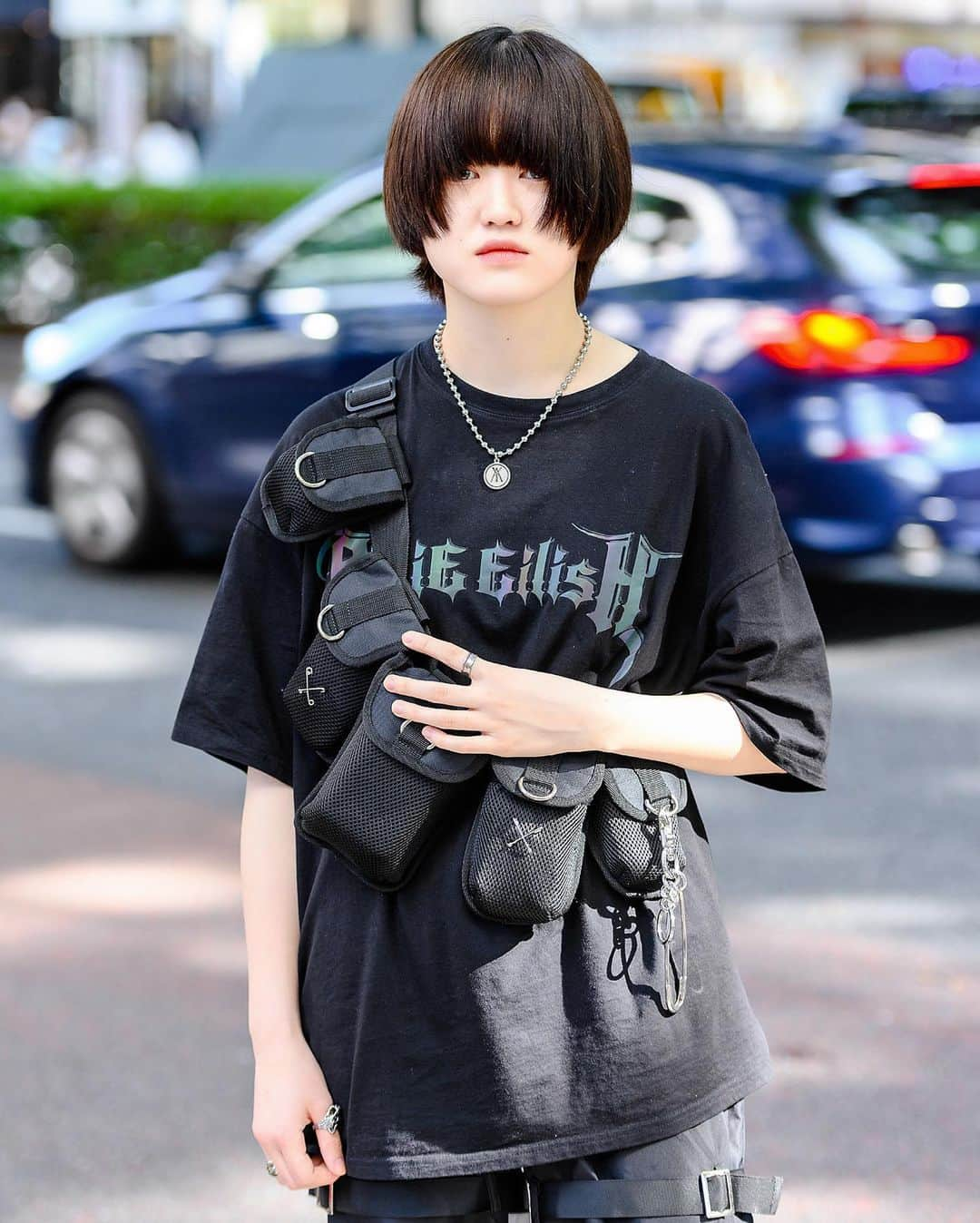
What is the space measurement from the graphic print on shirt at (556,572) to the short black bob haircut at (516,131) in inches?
11.0

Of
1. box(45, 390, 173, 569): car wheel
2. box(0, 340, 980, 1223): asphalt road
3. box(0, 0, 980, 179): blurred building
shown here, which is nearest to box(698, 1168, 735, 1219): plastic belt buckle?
box(0, 340, 980, 1223): asphalt road

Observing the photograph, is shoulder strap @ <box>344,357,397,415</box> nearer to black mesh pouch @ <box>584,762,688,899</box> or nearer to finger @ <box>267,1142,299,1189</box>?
black mesh pouch @ <box>584,762,688,899</box>

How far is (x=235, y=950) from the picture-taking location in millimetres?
4379

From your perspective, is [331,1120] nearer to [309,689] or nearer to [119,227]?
[309,689]

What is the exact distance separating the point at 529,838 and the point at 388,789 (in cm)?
13

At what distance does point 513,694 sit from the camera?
5.86 feet

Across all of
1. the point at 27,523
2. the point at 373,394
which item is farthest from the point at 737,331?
the point at 373,394

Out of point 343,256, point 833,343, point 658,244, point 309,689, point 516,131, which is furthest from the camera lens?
point 343,256

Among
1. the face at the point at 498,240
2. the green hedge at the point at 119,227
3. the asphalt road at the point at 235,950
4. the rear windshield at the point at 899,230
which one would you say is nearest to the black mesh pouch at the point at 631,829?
the face at the point at 498,240

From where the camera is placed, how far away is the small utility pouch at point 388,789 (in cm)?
181

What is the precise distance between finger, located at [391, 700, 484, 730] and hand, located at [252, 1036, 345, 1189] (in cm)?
36

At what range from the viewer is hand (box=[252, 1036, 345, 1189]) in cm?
187

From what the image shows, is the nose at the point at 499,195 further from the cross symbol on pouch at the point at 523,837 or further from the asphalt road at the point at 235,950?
the asphalt road at the point at 235,950

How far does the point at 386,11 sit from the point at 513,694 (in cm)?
4131
